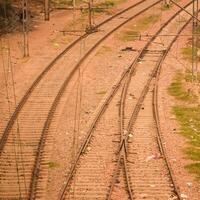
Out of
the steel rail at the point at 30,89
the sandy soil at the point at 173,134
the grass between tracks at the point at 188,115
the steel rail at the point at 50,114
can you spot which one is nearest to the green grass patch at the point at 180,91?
the grass between tracks at the point at 188,115

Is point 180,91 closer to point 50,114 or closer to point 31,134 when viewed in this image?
point 50,114

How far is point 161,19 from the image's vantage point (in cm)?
4488

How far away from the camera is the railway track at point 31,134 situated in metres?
17.6

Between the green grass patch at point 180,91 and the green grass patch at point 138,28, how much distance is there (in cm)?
994

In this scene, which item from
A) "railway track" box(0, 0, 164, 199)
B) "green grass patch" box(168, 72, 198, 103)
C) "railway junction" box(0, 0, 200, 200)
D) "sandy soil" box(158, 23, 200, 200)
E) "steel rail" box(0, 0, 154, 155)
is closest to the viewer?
"sandy soil" box(158, 23, 200, 200)

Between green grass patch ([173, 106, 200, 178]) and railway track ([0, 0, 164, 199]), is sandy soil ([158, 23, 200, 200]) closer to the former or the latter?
green grass patch ([173, 106, 200, 178])

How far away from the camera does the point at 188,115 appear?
78.4 ft

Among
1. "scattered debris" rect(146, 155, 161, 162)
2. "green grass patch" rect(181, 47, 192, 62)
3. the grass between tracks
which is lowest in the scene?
"scattered debris" rect(146, 155, 161, 162)

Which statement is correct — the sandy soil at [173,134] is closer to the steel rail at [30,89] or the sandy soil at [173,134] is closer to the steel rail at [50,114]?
the steel rail at [50,114]

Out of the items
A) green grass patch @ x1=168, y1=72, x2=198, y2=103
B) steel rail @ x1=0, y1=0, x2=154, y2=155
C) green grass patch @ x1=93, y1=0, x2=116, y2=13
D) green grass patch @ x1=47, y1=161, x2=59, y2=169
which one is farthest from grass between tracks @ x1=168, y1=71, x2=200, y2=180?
green grass patch @ x1=93, y1=0, x2=116, y2=13

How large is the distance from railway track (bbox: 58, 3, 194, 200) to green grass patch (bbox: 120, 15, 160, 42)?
36.8 feet

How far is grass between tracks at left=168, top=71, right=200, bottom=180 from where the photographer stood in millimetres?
19688

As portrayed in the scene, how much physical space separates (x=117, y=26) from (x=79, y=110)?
18.4 meters

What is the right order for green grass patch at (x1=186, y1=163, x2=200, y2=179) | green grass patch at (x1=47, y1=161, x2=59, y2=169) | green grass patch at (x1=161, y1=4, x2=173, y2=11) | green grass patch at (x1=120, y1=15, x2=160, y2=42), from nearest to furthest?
green grass patch at (x1=186, y1=163, x2=200, y2=179) → green grass patch at (x1=47, y1=161, x2=59, y2=169) → green grass patch at (x1=120, y1=15, x2=160, y2=42) → green grass patch at (x1=161, y1=4, x2=173, y2=11)
